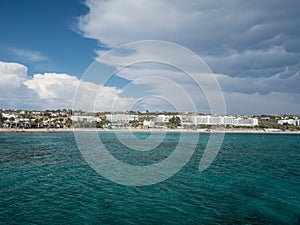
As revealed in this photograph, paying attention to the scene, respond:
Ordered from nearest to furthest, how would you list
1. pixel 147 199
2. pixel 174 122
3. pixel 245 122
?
pixel 147 199 → pixel 174 122 → pixel 245 122

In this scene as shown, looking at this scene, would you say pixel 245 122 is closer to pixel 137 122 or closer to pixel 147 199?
pixel 137 122

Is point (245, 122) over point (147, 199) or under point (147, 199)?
over

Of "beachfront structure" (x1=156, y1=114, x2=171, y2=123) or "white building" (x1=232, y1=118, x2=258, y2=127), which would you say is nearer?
"beachfront structure" (x1=156, y1=114, x2=171, y2=123)

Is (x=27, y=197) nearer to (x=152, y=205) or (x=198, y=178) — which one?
(x=152, y=205)

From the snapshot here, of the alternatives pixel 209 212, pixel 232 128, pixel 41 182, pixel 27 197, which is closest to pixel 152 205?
pixel 209 212

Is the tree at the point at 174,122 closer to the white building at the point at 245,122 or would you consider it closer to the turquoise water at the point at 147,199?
the white building at the point at 245,122

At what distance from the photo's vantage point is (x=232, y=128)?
156750 mm

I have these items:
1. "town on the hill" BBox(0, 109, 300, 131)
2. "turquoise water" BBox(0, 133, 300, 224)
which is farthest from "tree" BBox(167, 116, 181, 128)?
"turquoise water" BBox(0, 133, 300, 224)

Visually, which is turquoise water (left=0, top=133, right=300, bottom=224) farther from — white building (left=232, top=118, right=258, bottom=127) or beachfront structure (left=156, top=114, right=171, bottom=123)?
white building (left=232, top=118, right=258, bottom=127)

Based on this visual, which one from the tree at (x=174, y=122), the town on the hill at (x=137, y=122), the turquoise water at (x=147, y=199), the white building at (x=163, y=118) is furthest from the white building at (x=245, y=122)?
the turquoise water at (x=147, y=199)

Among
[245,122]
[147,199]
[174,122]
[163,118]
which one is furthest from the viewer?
[245,122]

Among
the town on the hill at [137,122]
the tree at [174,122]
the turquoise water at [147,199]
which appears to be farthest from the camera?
the tree at [174,122]

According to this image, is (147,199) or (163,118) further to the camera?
(163,118)

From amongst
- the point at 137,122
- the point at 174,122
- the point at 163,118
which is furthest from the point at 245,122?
the point at 137,122
